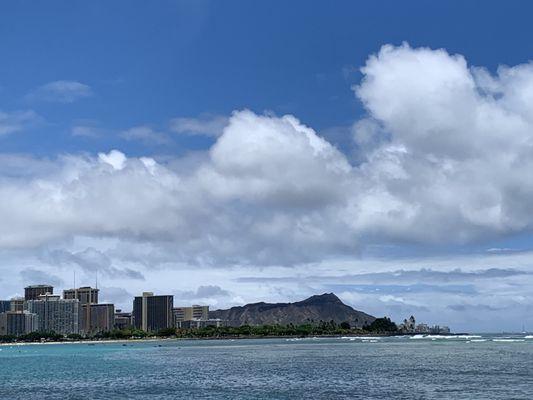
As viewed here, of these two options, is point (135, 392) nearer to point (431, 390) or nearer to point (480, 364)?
point (431, 390)

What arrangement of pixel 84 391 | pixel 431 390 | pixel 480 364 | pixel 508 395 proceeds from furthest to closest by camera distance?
pixel 480 364 → pixel 84 391 → pixel 431 390 → pixel 508 395

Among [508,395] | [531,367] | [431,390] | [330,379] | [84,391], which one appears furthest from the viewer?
[531,367]

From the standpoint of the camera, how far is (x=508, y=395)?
2450 inches

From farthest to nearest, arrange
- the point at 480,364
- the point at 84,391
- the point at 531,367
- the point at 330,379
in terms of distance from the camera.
A: the point at 480,364 → the point at 531,367 → the point at 330,379 → the point at 84,391

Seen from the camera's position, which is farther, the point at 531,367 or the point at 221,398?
the point at 531,367

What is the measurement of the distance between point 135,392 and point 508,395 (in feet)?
117

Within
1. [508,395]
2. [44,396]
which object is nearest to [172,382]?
[44,396]

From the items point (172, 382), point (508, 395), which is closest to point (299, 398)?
point (508, 395)

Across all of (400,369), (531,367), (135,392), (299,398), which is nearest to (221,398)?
(299,398)

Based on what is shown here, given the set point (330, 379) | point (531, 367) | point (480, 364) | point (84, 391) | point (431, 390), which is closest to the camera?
point (431, 390)

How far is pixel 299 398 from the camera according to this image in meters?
62.3

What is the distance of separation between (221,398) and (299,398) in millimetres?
7226

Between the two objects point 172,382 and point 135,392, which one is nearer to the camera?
point 135,392

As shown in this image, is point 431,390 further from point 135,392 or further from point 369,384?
point 135,392
